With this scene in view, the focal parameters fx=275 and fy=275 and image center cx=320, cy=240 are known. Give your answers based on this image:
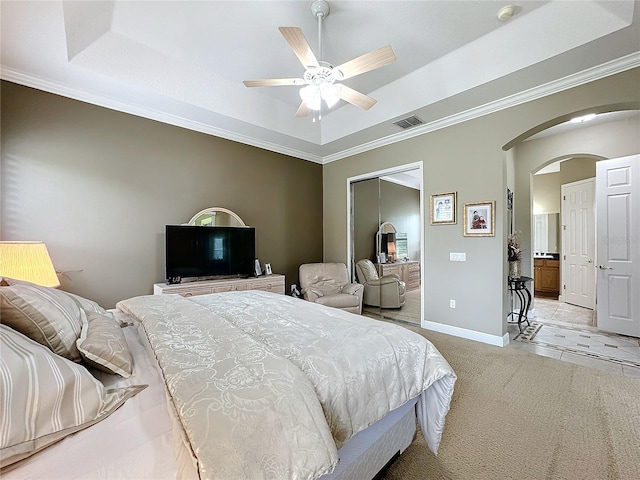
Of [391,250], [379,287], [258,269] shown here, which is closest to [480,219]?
[391,250]

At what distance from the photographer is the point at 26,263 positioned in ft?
7.31

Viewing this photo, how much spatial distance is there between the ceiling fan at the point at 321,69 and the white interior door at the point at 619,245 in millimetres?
3805

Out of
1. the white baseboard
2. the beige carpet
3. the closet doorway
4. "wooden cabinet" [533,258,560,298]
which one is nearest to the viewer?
the beige carpet

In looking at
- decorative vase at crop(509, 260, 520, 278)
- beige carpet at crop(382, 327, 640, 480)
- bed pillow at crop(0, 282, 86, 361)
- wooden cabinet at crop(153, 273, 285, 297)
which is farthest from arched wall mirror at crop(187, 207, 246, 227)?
decorative vase at crop(509, 260, 520, 278)

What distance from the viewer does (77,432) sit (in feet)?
2.70

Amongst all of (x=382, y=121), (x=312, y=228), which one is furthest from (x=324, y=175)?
(x=382, y=121)

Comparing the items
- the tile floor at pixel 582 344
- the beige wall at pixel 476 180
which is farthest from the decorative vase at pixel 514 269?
the tile floor at pixel 582 344

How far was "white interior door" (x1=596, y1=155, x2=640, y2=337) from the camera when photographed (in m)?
3.63

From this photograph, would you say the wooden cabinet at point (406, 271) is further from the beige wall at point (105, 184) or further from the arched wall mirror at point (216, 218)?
the arched wall mirror at point (216, 218)

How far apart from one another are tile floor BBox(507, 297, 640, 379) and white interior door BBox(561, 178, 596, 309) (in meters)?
0.66

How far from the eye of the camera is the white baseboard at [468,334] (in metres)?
3.40

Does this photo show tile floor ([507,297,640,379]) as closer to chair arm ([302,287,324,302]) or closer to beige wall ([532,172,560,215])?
chair arm ([302,287,324,302])

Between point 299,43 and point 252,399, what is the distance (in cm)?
226

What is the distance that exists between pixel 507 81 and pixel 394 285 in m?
3.20
